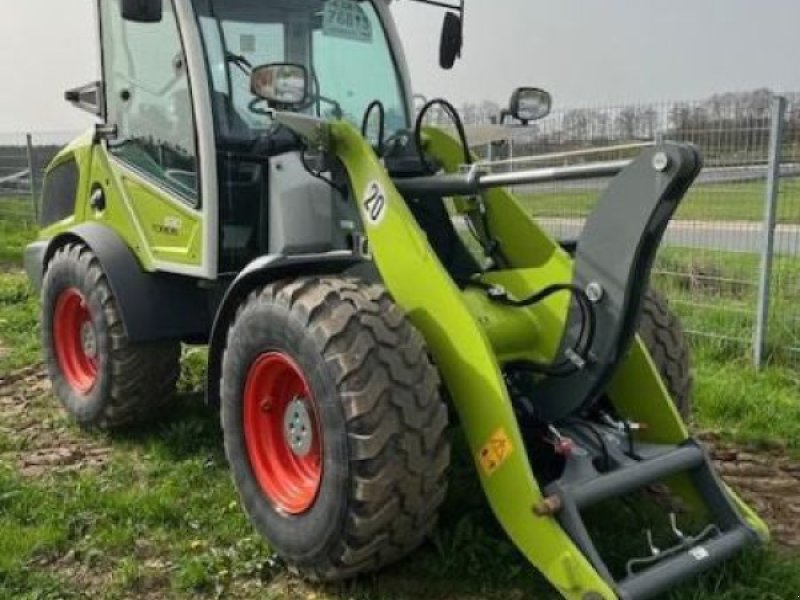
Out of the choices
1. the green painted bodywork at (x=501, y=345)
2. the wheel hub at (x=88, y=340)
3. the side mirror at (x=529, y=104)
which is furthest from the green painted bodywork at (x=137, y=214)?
the side mirror at (x=529, y=104)

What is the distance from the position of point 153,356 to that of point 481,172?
2.11m

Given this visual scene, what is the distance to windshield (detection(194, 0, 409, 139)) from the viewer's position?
14.1 ft

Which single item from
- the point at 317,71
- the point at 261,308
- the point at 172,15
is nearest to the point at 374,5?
the point at 317,71

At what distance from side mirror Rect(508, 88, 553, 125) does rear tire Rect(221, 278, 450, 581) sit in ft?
4.62

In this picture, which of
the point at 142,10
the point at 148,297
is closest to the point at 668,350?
the point at 148,297

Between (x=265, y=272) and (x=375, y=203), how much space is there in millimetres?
495

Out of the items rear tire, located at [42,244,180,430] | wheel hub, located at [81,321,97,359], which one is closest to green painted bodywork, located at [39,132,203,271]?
rear tire, located at [42,244,180,430]

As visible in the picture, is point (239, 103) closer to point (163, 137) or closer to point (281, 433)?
point (163, 137)

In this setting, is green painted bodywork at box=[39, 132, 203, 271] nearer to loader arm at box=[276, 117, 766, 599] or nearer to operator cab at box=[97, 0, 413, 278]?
operator cab at box=[97, 0, 413, 278]

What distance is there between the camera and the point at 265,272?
140 inches

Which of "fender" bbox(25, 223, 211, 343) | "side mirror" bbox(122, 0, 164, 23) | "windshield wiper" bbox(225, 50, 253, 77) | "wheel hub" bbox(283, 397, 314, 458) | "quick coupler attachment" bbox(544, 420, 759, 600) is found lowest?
"quick coupler attachment" bbox(544, 420, 759, 600)

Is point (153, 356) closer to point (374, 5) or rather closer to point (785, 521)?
point (374, 5)

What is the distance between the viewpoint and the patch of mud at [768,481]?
3896mm

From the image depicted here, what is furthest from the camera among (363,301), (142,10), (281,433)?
Result: (142,10)
